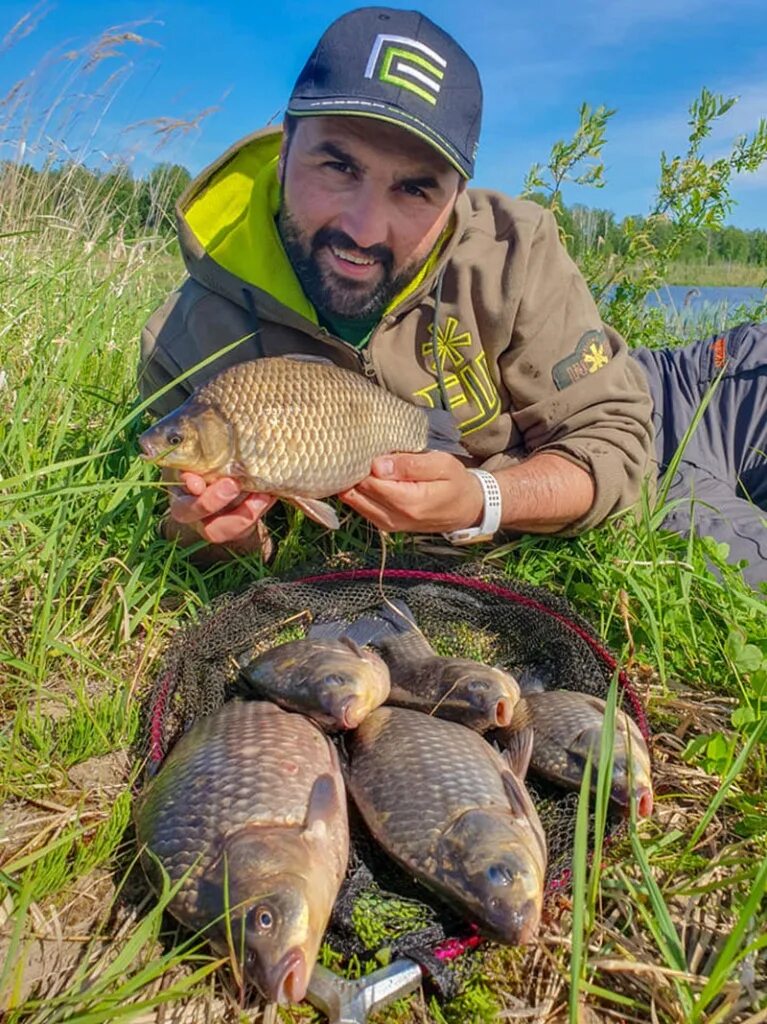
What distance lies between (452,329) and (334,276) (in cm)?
42

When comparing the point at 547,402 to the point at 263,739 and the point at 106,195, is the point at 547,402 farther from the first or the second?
the point at 106,195

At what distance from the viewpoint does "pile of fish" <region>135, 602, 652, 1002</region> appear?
1.39 metres

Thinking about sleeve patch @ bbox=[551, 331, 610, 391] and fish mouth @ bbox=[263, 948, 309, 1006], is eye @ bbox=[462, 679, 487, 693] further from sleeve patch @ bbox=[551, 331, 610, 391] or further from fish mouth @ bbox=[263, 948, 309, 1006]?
sleeve patch @ bbox=[551, 331, 610, 391]

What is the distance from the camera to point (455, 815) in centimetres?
159

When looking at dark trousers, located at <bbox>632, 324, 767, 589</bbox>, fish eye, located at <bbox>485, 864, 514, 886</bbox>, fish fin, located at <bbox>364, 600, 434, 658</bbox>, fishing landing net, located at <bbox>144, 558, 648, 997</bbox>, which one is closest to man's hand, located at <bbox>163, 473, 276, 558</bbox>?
fishing landing net, located at <bbox>144, 558, 648, 997</bbox>

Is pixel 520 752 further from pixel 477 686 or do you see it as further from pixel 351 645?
pixel 351 645

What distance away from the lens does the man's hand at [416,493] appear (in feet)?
6.89

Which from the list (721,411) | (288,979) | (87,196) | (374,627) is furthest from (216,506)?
(87,196)

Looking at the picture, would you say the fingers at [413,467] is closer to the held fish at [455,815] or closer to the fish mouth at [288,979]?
the held fish at [455,815]

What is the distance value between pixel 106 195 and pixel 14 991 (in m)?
4.86

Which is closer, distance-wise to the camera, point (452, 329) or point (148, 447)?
point (148, 447)

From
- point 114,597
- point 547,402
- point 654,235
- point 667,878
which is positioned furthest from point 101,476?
point 654,235

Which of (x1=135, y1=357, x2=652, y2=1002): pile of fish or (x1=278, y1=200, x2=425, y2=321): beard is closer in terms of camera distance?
(x1=135, y1=357, x2=652, y2=1002): pile of fish

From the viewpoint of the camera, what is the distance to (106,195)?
512 centimetres
